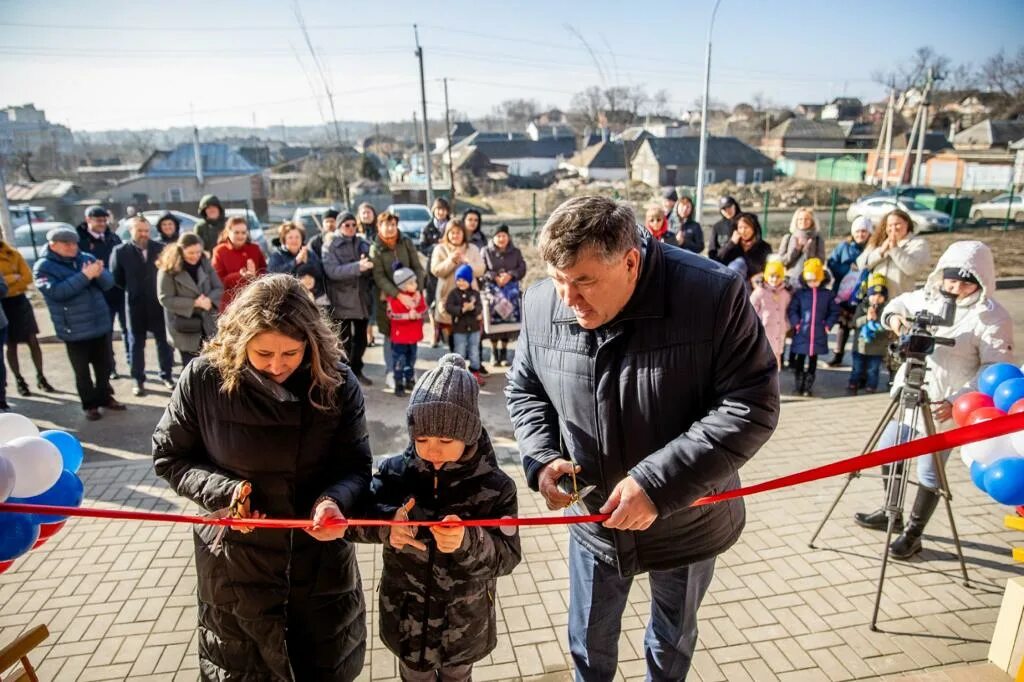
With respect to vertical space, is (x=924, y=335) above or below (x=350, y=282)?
above

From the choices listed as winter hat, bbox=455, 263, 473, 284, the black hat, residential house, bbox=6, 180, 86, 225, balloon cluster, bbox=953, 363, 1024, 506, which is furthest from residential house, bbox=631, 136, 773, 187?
balloon cluster, bbox=953, 363, 1024, 506

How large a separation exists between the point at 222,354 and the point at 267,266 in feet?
16.5

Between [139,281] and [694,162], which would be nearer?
[139,281]

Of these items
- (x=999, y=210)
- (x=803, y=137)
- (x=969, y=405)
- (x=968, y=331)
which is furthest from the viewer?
(x=803, y=137)

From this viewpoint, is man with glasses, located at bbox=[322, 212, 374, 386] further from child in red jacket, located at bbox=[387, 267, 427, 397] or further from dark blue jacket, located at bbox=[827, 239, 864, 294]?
dark blue jacket, located at bbox=[827, 239, 864, 294]

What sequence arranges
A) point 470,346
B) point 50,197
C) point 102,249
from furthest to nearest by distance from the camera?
point 50,197 → point 102,249 → point 470,346

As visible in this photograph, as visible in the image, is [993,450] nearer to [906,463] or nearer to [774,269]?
[906,463]

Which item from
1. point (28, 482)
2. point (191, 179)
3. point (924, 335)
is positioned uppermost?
point (191, 179)

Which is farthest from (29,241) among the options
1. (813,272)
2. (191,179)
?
(191,179)

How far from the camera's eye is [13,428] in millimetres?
2711

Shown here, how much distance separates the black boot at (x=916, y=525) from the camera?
3.97m

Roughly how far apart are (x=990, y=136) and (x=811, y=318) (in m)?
60.7

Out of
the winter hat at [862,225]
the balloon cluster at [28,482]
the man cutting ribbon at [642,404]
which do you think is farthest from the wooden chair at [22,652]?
the winter hat at [862,225]

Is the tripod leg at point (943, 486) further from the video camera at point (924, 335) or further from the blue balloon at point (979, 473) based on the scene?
the blue balloon at point (979, 473)
